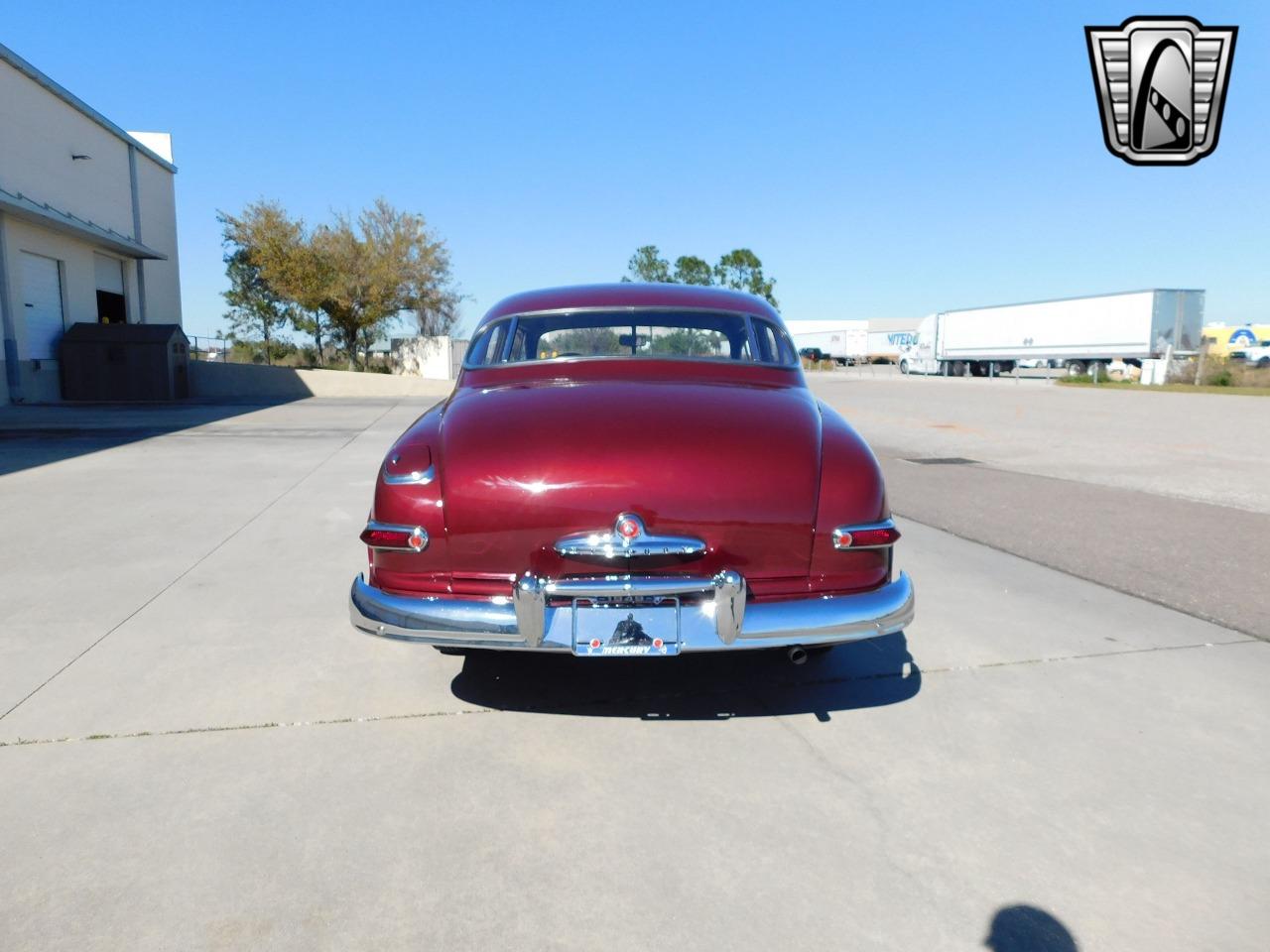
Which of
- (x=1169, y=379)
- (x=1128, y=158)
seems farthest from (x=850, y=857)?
(x=1169, y=379)

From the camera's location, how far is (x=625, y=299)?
4113 millimetres

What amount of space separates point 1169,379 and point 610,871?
3681 centimetres

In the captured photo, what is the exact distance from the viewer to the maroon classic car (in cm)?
268

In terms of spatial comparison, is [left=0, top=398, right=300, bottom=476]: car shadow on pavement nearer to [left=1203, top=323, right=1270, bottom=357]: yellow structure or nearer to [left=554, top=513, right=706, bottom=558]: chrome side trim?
[left=554, top=513, right=706, bottom=558]: chrome side trim

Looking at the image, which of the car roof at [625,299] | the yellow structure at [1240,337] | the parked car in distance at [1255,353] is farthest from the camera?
the yellow structure at [1240,337]

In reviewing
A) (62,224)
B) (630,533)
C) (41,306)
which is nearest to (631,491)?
(630,533)

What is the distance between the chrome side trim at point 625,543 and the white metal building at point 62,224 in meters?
20.5

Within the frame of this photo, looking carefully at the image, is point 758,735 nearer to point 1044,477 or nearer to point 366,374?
point 1044,477

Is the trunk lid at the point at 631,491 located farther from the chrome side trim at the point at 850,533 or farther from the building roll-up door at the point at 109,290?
the building roll-up door at the point at 109,290

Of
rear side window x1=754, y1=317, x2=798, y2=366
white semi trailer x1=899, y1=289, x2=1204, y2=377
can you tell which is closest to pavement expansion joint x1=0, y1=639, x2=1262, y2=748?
rear side window x1=754, y1=317, x2=798, y2=366

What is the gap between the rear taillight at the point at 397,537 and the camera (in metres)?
2.82

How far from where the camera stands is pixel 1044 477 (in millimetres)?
8859

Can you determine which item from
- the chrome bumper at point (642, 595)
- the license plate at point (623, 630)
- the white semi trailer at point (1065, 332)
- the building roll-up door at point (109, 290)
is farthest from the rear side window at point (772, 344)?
the white semi trailer at point (1065, 332)

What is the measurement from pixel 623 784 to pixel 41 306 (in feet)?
79.1
